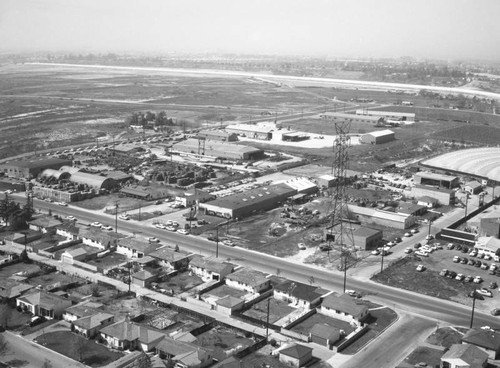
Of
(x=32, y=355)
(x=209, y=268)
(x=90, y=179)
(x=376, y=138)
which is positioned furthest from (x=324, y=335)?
(x=376, y=138)

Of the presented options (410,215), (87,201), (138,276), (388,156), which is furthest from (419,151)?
(138,276)

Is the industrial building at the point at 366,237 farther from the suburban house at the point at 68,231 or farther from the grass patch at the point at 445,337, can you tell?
the suburban house at the point at 68,231

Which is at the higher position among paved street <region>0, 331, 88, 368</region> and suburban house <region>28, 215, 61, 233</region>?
suburban house <region>28, 215, 61, 233</region>

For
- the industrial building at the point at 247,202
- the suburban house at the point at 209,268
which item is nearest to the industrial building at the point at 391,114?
the industrial building at the point at 247,202

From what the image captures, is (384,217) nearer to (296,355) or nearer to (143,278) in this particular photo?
(143,278)

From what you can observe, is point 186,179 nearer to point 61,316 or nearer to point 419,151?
point 61,316

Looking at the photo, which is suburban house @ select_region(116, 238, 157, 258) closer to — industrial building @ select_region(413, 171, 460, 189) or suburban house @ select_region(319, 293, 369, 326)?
suburban house @ select_region(319, 293, 369, 326)

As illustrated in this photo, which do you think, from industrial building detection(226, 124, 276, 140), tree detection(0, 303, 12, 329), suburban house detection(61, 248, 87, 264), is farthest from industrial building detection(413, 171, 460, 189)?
tree detection(0, 303, 12, 329)
